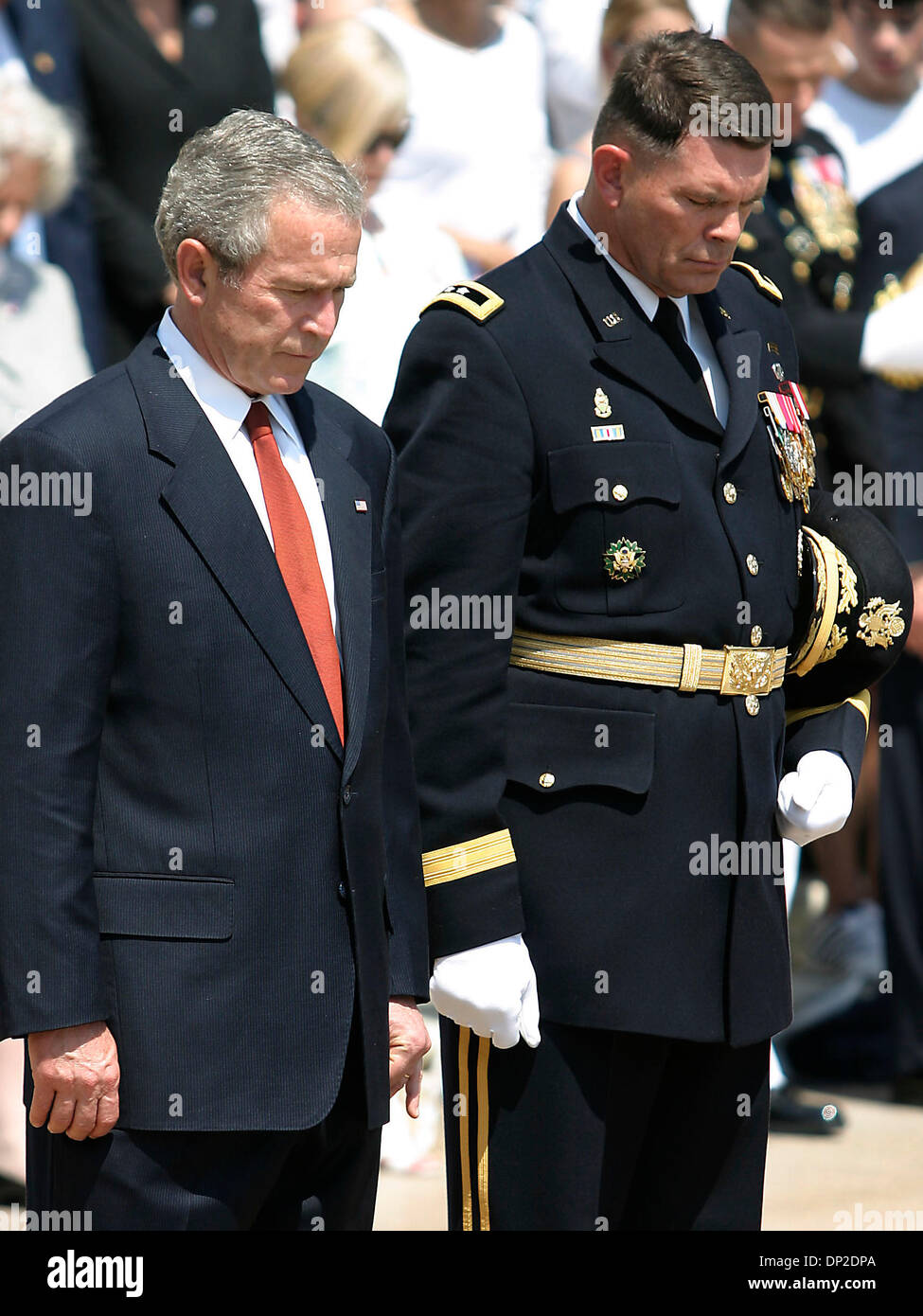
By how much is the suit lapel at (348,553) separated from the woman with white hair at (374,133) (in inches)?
63.0

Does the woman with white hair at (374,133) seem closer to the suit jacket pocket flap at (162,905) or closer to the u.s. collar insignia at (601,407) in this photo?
the u.s. collar insignia at (601,407)

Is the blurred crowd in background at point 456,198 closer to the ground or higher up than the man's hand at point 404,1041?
higher up

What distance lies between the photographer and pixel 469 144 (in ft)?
17.8

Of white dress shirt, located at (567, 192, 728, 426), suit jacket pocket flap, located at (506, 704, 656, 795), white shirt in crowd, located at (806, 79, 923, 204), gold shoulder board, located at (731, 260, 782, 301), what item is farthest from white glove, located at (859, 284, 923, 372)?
suit jacket pocket flap, located at (506, 704, 656, 795)

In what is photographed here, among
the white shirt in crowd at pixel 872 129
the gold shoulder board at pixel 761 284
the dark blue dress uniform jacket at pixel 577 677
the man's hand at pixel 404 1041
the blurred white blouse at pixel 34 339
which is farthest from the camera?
the white shirt in crowd at pixel 872 129

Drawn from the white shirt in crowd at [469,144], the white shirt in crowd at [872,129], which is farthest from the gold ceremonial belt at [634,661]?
the white shirt in crowd at [872,129]

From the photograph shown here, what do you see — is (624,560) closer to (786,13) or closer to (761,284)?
(761,284)

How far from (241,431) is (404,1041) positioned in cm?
83

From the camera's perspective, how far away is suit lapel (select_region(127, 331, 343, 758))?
244 cm

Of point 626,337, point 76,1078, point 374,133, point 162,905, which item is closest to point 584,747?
point 626,337

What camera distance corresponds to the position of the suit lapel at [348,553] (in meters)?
2.53

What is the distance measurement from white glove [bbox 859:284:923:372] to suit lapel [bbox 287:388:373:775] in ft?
8.55

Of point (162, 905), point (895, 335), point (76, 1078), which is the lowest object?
point (76, 1078)

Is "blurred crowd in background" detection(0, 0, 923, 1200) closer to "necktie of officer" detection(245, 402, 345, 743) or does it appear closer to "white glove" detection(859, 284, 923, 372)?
"white glove" detection(859, 284, 923, 372)
